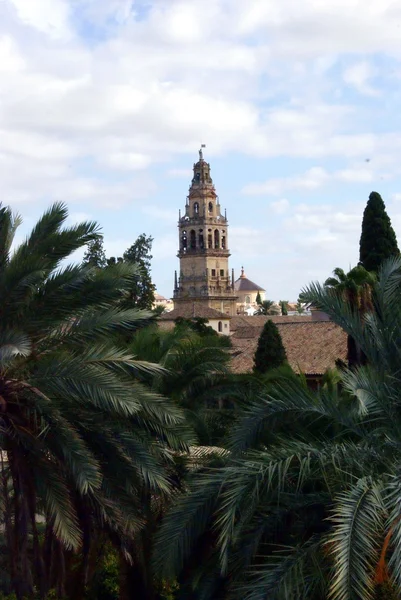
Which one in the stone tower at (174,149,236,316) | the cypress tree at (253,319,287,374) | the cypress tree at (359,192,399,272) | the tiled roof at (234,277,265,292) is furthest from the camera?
the tiled roof at (234,277,265,292)

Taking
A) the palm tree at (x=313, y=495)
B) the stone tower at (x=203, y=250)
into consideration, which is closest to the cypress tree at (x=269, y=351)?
the palm tree at (x=313, y=495)

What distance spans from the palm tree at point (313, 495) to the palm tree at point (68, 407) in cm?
97

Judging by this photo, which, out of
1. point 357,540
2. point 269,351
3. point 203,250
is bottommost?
point 357,540

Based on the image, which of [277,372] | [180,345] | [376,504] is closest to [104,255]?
[180,345]

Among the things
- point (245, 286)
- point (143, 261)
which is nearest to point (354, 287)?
point (143, 261)

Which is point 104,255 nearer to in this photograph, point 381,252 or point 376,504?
point 381,252

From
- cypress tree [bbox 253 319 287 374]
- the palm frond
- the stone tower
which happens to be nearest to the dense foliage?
the palm frond

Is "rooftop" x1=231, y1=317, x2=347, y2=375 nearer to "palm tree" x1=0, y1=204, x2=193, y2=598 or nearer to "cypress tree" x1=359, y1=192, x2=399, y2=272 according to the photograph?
"cypress tree" x1=359, y1=192, x2=399, y2=272

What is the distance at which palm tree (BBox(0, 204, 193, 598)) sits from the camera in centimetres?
1079

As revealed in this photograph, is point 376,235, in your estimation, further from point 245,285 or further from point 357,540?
point 245,285

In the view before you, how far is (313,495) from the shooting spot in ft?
34.1

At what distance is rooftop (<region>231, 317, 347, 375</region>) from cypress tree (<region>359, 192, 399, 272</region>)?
4433mm

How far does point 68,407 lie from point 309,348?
29.6 m

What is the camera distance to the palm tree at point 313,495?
9117 millimetres
